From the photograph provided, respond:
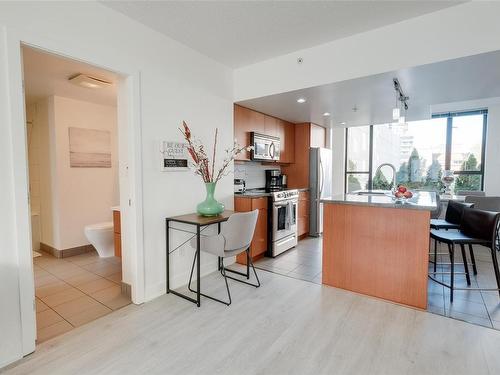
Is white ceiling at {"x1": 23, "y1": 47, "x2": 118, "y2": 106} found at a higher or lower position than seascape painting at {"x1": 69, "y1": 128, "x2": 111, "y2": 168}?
higher

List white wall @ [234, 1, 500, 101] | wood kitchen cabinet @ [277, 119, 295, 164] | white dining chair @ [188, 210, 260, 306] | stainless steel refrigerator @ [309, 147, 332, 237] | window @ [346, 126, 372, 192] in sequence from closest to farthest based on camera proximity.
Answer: white wall @ [234, 1, 500, 101] → white dining chair @ [188, 210, 260, 306] → wood kitchen cabinet @ [277, 119, 295, 164] → stainless steel refrigerator @ [309, 147, 332, 237] → window @ [346, 126, 372, 192]

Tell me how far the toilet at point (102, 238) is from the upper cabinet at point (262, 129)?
2.08 meters

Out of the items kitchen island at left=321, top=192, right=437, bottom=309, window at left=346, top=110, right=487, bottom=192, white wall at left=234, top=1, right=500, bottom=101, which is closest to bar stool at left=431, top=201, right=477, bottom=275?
kitchen island at left=321, top=192, right=437, bottom=309

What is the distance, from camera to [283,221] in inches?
157

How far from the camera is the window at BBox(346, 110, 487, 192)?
17.3 feet

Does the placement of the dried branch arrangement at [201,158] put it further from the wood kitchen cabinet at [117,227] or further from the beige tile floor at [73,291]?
the beige tile floor at [73,291]

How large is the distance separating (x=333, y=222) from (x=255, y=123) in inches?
78.5

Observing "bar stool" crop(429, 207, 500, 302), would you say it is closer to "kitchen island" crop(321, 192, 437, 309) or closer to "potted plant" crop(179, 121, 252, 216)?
"kitchen island" crop(321, 192, 437, 309)

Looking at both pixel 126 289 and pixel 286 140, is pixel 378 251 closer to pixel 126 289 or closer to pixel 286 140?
pixel 126 289

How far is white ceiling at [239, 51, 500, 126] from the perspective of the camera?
96.8 inches

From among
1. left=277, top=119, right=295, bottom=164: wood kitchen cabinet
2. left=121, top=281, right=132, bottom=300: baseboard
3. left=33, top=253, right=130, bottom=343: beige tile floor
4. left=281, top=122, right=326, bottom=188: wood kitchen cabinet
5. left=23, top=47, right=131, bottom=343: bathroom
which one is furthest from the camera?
left=281, top=122, right=326, bottom=188: wood kitchen cabinet

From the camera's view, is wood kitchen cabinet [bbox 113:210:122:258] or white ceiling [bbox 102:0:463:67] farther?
wood kitchen cabinet [bbox 113:210:122:258]

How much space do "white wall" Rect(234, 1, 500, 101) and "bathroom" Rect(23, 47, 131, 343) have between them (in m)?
1.90

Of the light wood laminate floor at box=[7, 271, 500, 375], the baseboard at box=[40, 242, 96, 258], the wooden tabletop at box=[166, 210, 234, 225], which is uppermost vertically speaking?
the wooden tabletop at box=[166, 210, 234, 225]
